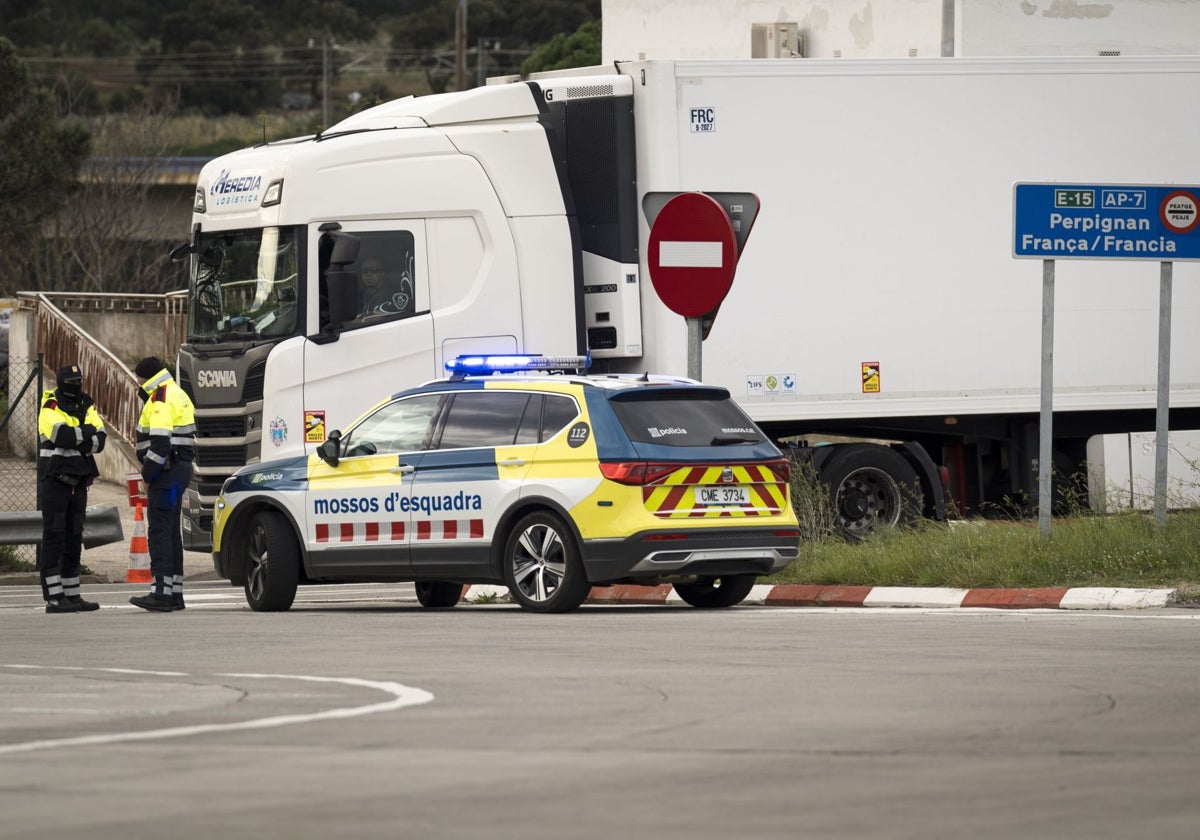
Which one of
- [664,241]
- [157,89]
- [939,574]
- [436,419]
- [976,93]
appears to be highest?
[157,89]

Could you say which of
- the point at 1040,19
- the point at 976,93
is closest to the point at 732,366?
the point at 976,93

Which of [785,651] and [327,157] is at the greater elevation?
[327,157]

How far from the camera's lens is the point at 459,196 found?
1766 cm

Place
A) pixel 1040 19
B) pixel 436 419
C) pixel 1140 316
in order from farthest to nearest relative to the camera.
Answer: pixel 1040 19
pixel 1140 316
pixel 436 419

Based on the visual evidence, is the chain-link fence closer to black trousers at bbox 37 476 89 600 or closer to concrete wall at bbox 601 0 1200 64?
concrete wall at bbox 601 0 1200 64

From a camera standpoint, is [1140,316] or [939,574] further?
[1140,316]

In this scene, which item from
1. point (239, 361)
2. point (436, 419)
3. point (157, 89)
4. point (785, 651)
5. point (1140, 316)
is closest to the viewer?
point (785, 651)

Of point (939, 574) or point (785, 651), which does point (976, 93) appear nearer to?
point (939, 574)

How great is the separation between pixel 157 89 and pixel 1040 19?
66.7 metres

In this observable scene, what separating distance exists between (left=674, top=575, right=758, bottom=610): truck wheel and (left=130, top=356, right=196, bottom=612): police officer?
3.71 meters

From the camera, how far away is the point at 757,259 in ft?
59.2

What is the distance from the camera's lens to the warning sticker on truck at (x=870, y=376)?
1820 cm

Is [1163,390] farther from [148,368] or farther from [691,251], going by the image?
[148,368]

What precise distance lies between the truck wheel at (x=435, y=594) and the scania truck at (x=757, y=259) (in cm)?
159
